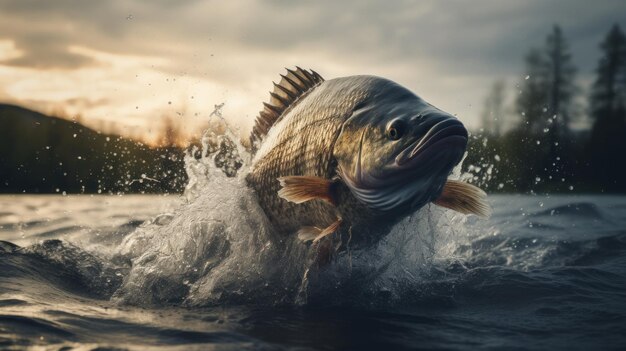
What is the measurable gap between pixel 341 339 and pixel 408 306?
4.09 feet

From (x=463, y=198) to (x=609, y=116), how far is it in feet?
165

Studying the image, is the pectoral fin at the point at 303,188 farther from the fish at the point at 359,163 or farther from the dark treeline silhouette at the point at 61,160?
the dark treeline silhouette at the point at 61,160

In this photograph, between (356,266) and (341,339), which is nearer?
(341,339)

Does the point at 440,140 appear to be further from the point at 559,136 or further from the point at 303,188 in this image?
the point at 559,136

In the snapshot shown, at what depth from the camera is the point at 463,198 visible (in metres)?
4.31

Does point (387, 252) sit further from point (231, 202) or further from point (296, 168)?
point (231, 202)

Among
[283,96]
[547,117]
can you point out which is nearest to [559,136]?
[547,117]

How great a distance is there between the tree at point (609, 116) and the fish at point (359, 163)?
143 feet

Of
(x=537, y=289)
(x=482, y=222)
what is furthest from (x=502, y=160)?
A: (x=537, y=289)

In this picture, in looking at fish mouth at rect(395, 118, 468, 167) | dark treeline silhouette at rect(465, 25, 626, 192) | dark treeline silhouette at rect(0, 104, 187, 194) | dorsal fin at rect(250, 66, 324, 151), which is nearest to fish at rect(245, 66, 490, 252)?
fish mouth at rect(395, 118, 468, 167)

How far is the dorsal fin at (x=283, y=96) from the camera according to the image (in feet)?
18.4

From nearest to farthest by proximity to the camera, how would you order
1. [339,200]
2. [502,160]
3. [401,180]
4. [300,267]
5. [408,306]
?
[401,180]
[339,200]
[408,306]
[300,267]
[502,160]

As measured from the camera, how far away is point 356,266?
521 cm

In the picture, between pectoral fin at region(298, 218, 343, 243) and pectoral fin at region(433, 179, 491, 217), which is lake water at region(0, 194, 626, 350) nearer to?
pectoral fin at region(298, 218, 343, 243)
